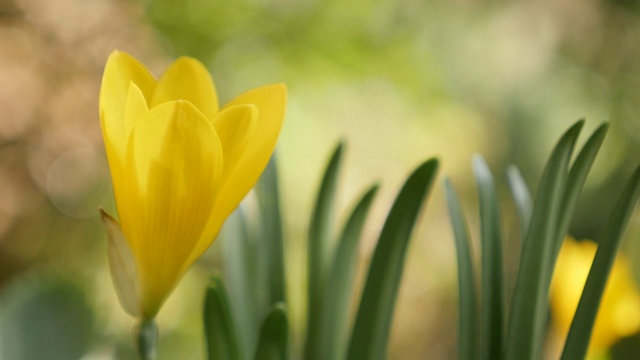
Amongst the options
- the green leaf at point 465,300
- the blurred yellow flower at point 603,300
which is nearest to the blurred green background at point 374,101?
the blurred yellow flower at point 603,300

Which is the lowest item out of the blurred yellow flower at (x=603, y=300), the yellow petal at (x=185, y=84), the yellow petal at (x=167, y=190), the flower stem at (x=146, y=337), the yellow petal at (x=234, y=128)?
the flower stem at (x=146, y=337)

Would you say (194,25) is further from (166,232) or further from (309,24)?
(166,232)

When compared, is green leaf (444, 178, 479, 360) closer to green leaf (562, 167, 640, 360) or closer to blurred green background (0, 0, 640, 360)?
green leaf (562, 167, 640, 360)

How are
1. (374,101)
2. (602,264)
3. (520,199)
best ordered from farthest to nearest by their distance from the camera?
(374,101)
(520,199)
(602,264)

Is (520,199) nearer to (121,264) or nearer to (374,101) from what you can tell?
(121,264)

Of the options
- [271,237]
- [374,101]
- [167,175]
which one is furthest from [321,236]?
[374,101]

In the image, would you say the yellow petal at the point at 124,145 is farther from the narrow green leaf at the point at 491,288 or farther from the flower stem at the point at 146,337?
the narrow green leaf at the point at 491,288
